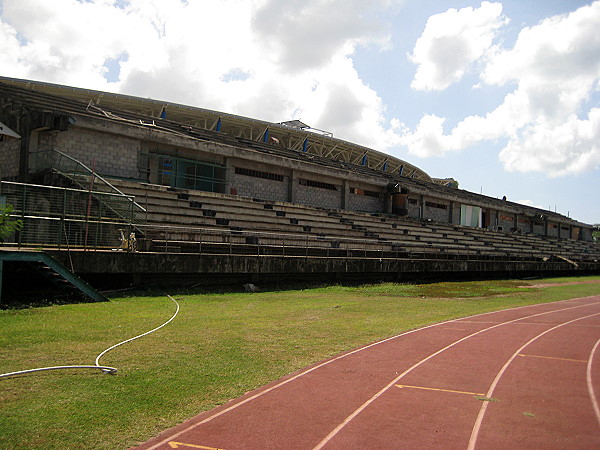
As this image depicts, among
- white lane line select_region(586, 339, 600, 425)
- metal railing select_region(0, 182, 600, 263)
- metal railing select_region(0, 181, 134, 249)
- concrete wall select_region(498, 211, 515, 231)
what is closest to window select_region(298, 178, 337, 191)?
metal railing select_region(0, 182, 600, 263)

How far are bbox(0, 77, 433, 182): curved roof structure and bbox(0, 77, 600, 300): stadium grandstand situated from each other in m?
0.19

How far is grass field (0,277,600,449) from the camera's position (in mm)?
5320

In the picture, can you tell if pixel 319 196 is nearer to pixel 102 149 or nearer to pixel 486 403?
pixel 102 149

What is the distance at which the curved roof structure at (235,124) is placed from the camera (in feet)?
123

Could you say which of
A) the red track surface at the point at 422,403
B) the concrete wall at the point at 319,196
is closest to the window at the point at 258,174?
the concrete wall at the point at 319,196

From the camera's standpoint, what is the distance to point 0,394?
5926 mm

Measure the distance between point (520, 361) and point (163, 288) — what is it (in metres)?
12.3

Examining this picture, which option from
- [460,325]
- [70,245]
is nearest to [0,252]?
[70,245]

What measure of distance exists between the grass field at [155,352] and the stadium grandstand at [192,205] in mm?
2586

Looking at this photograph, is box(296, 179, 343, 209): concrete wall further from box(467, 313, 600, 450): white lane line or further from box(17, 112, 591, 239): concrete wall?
box(467, 313, 600, 450): white lane line

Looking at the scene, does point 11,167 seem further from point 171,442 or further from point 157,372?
point 171,442

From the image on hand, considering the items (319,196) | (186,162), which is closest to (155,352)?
(186,162)

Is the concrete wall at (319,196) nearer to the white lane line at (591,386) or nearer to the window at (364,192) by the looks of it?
the window at (364,192)

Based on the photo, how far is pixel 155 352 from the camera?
8336 millimetres
